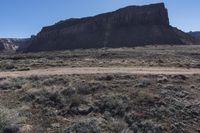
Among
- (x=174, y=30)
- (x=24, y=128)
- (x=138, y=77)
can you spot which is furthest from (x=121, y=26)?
(x=24, y=128)

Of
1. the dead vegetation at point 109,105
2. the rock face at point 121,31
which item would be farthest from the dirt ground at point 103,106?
the rock face at point 121,31

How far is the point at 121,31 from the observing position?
119500 mm

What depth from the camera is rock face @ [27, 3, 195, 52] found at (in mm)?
109938

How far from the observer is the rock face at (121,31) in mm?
109938

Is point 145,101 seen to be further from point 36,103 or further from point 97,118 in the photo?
point 36,103

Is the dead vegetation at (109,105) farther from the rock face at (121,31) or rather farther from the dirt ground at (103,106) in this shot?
the rock face at (121,31)

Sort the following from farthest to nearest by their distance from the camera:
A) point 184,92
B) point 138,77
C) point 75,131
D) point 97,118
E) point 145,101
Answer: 1. point 138,77
2. point 184,92
3. point 145,101
4. point 97,118
5. point 75,131

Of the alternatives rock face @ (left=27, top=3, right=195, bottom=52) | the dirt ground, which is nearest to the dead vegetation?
the dirt ground

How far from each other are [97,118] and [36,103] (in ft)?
11.1

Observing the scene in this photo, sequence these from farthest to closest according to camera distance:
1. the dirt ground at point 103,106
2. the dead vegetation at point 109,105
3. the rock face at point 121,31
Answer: the rock face at point 121,31 → the dead vegetation at point 109,105 → the dirt ground at point 103,106

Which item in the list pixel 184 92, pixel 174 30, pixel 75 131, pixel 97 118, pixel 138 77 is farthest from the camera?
pixel 174 30

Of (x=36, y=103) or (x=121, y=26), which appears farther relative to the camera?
(x=121, y=26)

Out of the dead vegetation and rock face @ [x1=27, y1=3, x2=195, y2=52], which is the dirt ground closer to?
the dead vegetation

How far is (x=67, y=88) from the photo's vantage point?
56.6 feet
